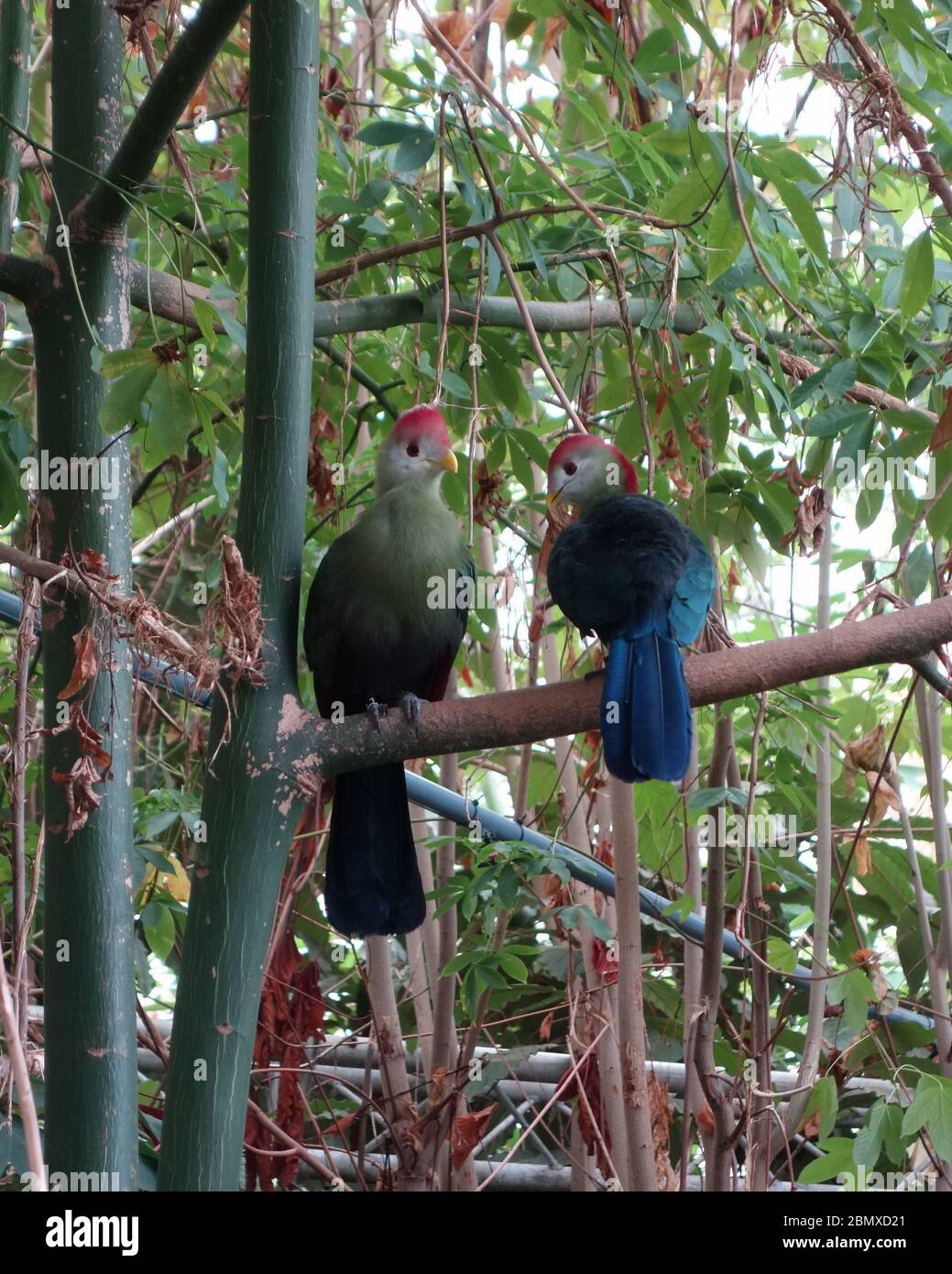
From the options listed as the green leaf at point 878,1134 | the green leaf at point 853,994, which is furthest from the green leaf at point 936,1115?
the green leaf at point 853,994

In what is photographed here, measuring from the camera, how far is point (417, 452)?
7.90 ft

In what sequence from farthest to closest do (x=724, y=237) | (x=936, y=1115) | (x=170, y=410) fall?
(x=936, y=1115)
(x=724, y=237)
(x=170, y=410)

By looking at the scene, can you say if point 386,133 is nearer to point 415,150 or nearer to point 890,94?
point 415,150

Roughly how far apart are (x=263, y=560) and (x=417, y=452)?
2.46ft

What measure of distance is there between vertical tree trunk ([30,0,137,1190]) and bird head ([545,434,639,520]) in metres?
0.91

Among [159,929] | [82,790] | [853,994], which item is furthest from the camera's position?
[159,929]

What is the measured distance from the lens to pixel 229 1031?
1.58m

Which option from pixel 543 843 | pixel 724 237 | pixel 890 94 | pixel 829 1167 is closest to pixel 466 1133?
pixel 543 843

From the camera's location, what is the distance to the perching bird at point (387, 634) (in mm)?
2219

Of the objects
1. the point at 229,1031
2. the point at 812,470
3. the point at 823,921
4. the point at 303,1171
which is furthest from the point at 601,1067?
the point at 812,470

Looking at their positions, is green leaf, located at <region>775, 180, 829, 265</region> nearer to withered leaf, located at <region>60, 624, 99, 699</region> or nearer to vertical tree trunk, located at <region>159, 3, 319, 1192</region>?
vertical tree trunk, located at <region>159, 3, 319, 1192</region>

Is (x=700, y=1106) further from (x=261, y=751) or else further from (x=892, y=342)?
(x=892, y=342)

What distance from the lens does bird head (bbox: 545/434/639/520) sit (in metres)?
2.40

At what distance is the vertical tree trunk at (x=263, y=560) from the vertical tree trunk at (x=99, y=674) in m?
0.11
